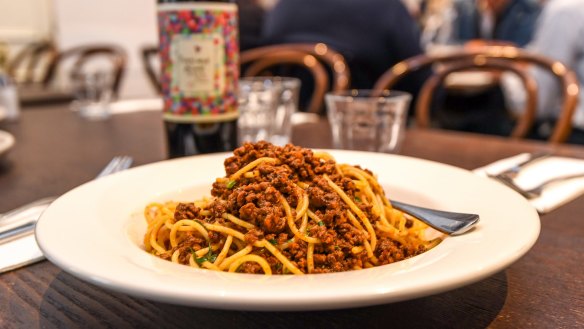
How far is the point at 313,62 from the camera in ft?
7.52

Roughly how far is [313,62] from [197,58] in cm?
139

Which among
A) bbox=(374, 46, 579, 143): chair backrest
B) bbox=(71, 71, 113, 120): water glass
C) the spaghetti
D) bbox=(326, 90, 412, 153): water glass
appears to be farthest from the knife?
bbox=(374, 46, 579, 143): chair backrest

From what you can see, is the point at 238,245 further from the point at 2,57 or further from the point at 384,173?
the point at 2,57

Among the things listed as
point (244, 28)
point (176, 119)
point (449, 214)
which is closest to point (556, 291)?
point (449, 214)

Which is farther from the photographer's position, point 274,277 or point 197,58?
point 197,58

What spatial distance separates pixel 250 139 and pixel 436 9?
7.99m

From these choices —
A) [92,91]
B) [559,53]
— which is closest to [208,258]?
[92,91]

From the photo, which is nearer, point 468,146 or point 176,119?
point 176,119

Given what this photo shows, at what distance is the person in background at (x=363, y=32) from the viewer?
8.91 ft

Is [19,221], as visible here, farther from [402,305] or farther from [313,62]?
[313,62]

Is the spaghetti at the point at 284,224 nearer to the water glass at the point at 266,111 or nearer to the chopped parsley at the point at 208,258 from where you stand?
the chopped parsley at the point at 208,258

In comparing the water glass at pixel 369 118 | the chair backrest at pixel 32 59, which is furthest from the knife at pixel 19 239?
the chair backrest at pixel 32 59

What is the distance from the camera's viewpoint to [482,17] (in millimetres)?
5504

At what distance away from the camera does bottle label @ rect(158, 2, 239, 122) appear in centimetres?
94
